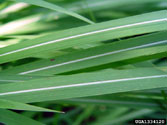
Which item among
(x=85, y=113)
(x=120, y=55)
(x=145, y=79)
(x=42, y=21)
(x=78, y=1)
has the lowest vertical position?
(x=85, y=113)

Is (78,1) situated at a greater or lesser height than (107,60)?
greater

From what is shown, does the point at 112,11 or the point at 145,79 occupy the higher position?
the point at 112,11

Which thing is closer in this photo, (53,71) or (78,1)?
(53,71)

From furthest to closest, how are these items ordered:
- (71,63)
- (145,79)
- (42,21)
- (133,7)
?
1. (133,7)
2. (42,21)
3. (71,63)
4. (145,79)

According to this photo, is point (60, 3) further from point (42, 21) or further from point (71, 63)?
point (71, 63)

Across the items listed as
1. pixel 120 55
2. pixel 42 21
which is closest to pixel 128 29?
pixel 120 55

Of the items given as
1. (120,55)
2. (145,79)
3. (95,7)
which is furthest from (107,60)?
(95,7)

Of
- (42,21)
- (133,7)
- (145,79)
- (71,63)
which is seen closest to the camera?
(145,79)

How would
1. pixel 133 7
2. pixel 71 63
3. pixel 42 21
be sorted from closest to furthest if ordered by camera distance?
1. pixel 71 63
2. pixel 42 21
3. pixel 133 7

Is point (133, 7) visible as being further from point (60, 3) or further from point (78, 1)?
point (60, 3)
